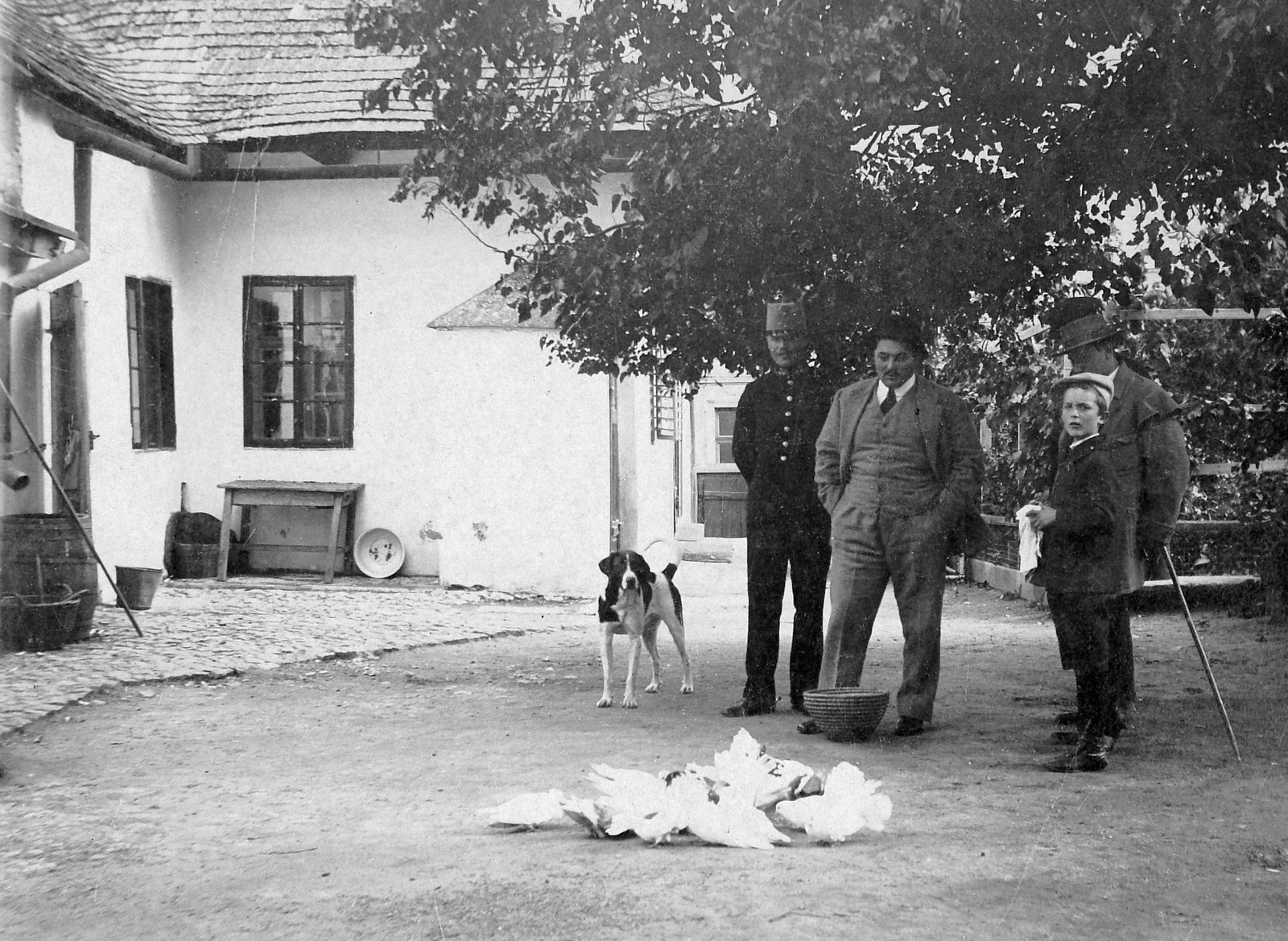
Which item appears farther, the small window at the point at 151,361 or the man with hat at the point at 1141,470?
the small window at the point at 151,361

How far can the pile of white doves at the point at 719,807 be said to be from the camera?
4.64 meters

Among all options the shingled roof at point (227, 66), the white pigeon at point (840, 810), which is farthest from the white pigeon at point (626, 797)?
the shingled roof at point (227, 66)

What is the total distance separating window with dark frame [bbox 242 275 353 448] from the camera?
48.7ft

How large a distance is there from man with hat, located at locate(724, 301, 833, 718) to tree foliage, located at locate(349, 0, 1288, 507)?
0.49 metres

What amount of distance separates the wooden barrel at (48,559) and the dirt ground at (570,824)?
5.65 feet

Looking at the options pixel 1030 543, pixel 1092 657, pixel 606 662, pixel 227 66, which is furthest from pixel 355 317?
pixel 1092 657

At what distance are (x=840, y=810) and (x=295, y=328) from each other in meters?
11.3

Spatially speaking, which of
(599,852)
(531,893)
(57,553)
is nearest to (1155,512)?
(599,852)

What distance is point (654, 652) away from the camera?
836 cm

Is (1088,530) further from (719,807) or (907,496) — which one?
(719,807)

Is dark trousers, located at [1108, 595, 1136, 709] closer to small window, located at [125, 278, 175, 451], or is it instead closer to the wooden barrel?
the wooden barrel

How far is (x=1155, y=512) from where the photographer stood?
6.27 meters

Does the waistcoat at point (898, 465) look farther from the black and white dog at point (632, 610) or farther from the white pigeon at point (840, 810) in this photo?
the white pigeon at point (840, 810)

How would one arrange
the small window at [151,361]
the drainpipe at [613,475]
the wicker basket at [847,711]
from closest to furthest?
1. the wicker basket at [847,711]
2. the drainpipe at [613,475]
3. the small window at [151,361]
